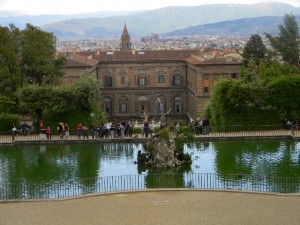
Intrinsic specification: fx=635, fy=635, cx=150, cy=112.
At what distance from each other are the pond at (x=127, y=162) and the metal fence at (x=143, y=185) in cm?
16

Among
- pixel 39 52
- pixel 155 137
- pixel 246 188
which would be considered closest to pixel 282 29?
pixel 39 52

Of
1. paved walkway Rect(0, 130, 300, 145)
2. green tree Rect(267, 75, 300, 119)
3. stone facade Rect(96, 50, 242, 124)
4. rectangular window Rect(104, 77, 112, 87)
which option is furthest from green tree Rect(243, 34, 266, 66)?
paved walkway Rect(0, 130, 300, 145)

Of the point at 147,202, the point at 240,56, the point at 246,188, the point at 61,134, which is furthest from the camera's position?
the point at 240,56

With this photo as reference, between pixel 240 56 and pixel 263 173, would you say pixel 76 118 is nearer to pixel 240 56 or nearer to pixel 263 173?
pixel 263 173

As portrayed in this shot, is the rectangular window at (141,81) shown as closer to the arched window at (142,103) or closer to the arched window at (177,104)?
the arched window at (142,103)

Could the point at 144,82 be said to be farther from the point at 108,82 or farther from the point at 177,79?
the point at 108,82

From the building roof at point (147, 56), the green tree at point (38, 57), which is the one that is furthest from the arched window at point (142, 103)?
the green tree at point (38, 57)

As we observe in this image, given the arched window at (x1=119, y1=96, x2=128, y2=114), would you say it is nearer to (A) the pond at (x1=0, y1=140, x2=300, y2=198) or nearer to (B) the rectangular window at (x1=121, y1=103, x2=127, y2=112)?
(B) the rectangular window at (x1=121, y1=103, x2=127, y2=112)

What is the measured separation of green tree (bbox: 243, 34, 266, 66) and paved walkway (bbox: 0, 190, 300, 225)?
49.5 meters

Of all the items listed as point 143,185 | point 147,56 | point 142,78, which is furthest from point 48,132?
point 142,78

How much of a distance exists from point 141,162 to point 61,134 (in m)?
10.7

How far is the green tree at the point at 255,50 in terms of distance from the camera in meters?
74.0

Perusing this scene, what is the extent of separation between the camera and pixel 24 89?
4706 centimetres

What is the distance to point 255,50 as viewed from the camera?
74.4 metres
